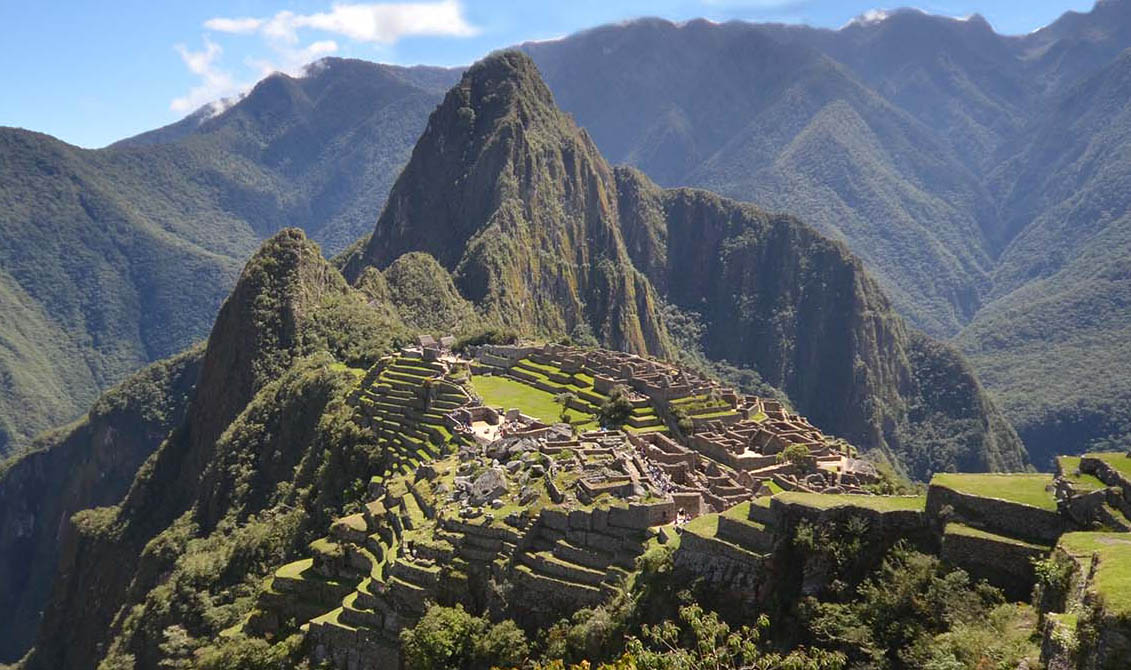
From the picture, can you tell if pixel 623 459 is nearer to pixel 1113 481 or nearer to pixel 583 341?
pixel 1113 481

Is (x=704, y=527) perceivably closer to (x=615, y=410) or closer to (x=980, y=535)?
(x=980, y=535)

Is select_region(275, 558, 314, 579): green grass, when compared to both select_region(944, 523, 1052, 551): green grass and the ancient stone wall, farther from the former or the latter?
select_region(944, 523, 1052, 551): green grass

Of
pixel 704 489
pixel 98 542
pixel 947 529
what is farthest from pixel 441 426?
pixel 98 542

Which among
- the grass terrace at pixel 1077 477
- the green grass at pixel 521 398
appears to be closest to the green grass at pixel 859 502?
the grass terrace at pixel 1077 477

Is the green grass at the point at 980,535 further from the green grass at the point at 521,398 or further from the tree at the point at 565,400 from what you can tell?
the tree at the point at 565,400

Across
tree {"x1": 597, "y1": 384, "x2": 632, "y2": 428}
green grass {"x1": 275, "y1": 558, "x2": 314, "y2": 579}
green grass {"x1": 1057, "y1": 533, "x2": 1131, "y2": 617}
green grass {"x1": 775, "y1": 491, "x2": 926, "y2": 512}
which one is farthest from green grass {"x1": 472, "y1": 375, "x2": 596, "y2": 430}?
green grass {"x1": 1057, "y1": 533, "x2": 1131, "y2": 617}
